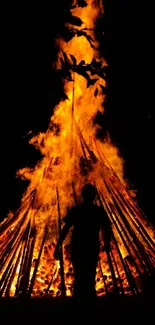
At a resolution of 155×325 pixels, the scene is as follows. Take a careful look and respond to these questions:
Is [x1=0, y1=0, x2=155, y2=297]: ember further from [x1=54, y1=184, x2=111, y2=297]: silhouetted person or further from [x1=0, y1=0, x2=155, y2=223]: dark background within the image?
[x1=54, y1=184, x2=111, y2=297]: silhouetted person

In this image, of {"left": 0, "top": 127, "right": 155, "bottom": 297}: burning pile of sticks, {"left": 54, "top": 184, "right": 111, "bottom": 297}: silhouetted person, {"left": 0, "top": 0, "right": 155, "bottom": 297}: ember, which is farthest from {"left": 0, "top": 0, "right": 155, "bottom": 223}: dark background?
{"left": 54, "top": 184, "right": 111, "bottom": 297}: silhouetted person

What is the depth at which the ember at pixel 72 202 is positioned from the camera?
3686mm

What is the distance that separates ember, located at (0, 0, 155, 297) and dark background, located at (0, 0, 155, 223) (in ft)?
0.69

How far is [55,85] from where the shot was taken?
120 inches

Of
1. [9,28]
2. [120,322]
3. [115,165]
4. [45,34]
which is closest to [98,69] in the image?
[45,34]

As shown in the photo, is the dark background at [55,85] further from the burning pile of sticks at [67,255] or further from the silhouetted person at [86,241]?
the silhouetted person at [86,241]

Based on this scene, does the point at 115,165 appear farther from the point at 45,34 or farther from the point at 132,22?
the point at 45,34

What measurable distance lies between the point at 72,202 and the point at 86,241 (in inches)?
86.1

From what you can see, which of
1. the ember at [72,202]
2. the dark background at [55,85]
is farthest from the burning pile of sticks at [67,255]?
the dark background at [55,85]

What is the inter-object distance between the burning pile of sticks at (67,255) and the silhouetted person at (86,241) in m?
0.42

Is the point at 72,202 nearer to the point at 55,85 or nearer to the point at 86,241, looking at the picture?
the point at 86,241

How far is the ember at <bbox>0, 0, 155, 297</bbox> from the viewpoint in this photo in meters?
3.69

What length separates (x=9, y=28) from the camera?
108 inches

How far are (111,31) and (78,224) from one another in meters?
3.79
